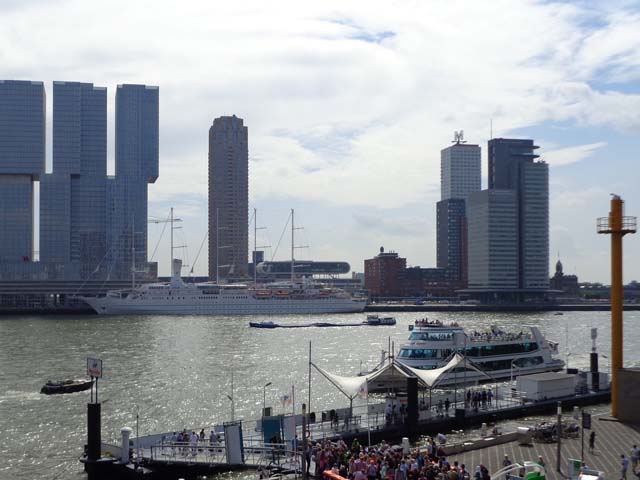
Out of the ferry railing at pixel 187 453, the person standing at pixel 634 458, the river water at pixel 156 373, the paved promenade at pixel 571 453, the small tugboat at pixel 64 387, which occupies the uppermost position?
the person standing at pixel 634 458

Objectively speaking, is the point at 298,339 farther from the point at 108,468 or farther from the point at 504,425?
the point at 108,468

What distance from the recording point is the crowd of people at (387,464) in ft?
75.5

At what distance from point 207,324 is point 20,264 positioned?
94.0m

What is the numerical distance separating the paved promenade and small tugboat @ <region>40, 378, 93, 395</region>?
98.6ft

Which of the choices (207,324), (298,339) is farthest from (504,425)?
(207,324)

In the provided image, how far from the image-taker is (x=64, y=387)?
165 ft

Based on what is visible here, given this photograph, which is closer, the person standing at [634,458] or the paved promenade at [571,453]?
the person standing at [634,458]

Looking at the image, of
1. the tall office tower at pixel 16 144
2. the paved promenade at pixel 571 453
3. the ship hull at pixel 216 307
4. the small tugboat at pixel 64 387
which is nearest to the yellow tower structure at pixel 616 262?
the paved promenade at pixel 571 453

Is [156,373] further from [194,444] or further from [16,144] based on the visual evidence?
[16,144]

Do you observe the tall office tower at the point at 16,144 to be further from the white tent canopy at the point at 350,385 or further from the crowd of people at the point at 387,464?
the crowd of people at the point at 387,464

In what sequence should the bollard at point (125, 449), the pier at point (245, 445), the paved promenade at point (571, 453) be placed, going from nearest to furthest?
the paved promenade at point (571, 453), the pier at point (245, 445), the bollard at point (125, 449)

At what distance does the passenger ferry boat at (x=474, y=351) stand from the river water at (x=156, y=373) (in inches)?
181

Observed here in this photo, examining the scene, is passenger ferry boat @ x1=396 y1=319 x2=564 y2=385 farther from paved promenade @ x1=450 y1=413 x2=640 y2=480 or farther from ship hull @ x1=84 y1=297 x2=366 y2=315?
ship hull @ x1=84 y1=297 x2=366 y2=315

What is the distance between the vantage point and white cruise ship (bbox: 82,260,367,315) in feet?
498
